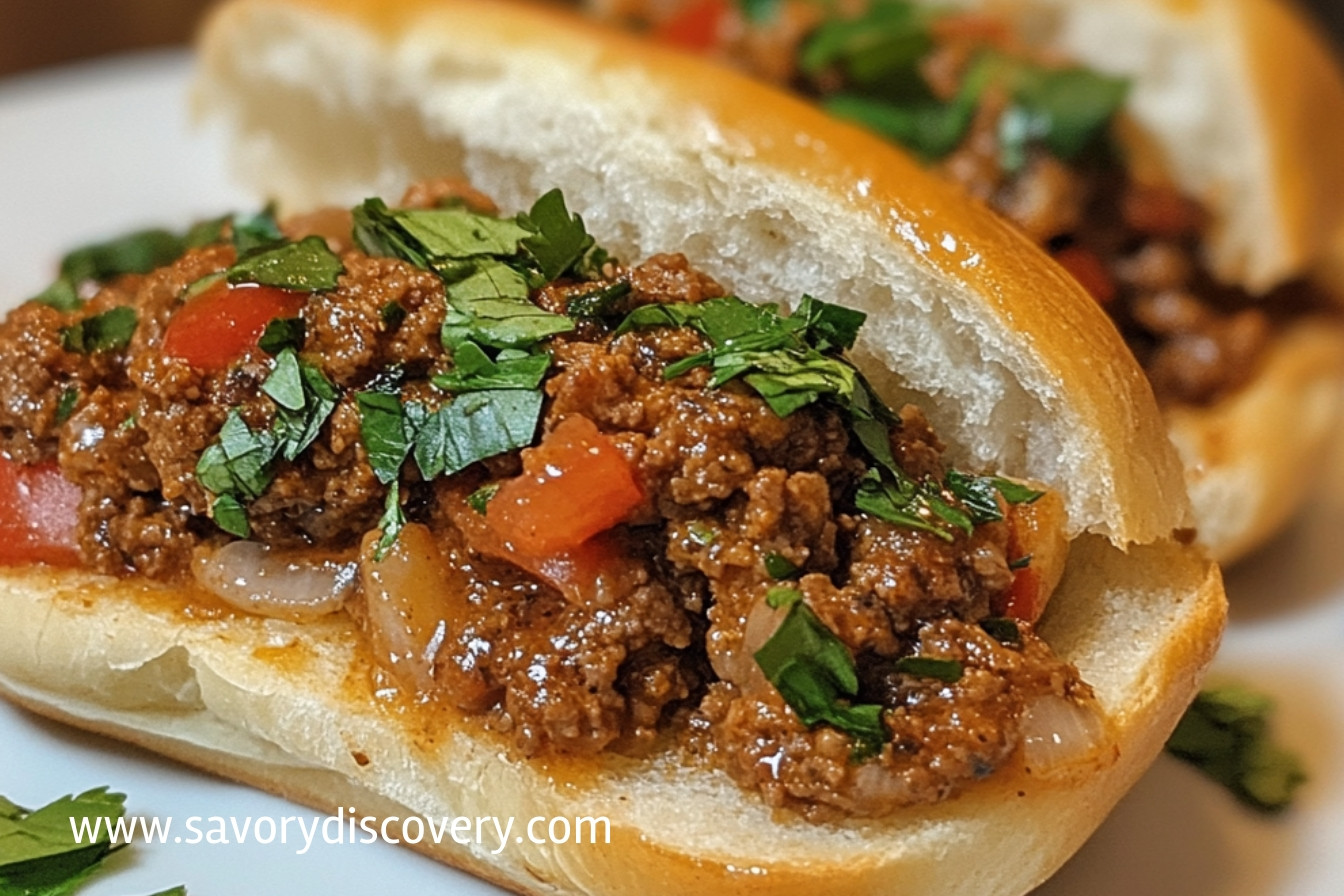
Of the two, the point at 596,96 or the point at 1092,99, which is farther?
the point at 1092,99

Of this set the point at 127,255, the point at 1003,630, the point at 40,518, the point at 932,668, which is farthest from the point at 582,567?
the point at 127,255

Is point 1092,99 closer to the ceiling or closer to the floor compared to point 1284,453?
closer to the ceiling

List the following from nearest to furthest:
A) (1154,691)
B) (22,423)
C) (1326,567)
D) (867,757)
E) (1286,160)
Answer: (867,757)
(1154,691)
(22,423)
(1326,567)
(1286,160)

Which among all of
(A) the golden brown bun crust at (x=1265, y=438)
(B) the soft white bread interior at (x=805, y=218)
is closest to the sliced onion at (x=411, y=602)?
(B) the soft white bread interior at (x=805, y=218)

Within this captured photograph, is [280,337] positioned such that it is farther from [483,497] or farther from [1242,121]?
[1242,121]

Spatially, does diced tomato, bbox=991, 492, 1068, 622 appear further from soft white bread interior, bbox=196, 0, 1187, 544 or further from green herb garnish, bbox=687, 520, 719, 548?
green herb garnish, bbox=687, 520, 719, 548

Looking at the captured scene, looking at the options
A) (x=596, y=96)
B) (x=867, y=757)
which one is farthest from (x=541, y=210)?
(x=867, y=757)

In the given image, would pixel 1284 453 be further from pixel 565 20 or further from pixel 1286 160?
pixel 565 20
